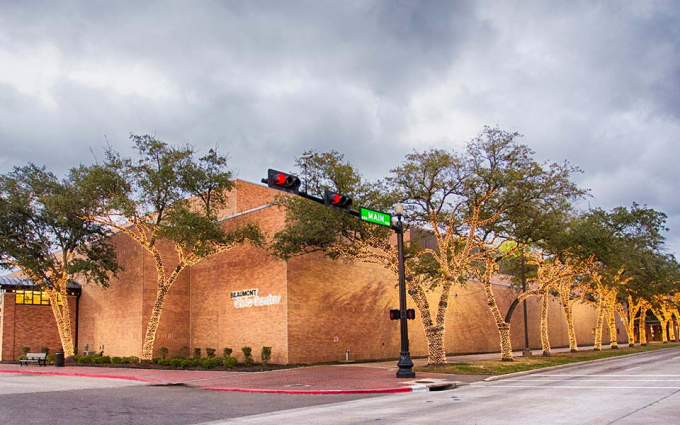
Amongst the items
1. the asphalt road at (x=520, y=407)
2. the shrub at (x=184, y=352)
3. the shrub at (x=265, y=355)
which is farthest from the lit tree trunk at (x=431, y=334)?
the shrub at (x=184, y=352)

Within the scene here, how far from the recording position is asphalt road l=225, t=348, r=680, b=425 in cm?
1147

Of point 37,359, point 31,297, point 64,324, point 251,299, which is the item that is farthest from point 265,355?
point 31,297

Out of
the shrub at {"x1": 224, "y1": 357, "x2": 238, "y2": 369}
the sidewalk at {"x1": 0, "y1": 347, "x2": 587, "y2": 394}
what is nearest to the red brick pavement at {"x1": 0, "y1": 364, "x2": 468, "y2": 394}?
the sidewalk at {"x1": 0, "y1": 347, "x2": 587, "y2": 394}

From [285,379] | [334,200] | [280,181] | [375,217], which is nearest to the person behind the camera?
[280,181]

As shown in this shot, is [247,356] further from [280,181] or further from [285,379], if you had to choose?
[280,181]

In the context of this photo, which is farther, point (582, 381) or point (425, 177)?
point (425, 177)

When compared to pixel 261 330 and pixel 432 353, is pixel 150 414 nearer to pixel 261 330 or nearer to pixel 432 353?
pixel 432 353

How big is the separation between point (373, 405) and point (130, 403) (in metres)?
6.99

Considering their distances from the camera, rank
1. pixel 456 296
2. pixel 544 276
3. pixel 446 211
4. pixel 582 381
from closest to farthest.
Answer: pixel 582 381, pixel 446 211, pixel 544 276, pixel 456 296

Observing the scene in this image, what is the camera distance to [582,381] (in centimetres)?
2011

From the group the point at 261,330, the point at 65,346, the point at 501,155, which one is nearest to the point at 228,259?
the point at 261,330

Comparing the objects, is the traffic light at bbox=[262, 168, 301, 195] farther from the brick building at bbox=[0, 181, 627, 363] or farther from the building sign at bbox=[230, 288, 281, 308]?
the building sign at bbox=[230, 288, 281, 308]

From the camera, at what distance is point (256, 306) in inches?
1299

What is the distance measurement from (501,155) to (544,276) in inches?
689
